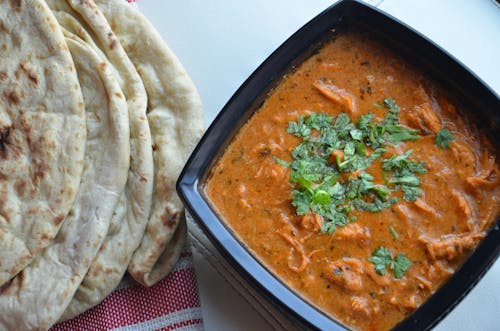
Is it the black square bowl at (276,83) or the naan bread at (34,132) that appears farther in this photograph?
the naan bread at (34,132)

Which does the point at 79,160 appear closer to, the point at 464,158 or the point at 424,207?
the point at 424,207

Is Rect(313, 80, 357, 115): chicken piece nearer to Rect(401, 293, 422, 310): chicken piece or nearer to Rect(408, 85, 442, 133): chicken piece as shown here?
Rect(408, 85, 442, 133): chicken piece

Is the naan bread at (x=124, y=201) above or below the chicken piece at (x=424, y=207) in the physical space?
below

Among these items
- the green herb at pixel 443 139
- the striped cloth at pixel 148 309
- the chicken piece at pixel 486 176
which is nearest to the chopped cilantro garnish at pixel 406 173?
the green herb at pixel 443 139

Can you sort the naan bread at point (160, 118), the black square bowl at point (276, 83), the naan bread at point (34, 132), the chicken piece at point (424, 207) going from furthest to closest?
the naan bread at point (160, 118), the naan bread at point (34, 132), the chicken piece at point (424, 207), the black square bowl at point (276, 83)

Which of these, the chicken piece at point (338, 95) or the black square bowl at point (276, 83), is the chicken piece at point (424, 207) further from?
the chicken piece at point (338, 95)

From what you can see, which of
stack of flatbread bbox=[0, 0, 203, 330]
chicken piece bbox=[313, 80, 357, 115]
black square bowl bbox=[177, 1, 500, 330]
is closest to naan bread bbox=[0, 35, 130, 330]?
stack of flatbread bbox=[0, 0, 203, 330]
